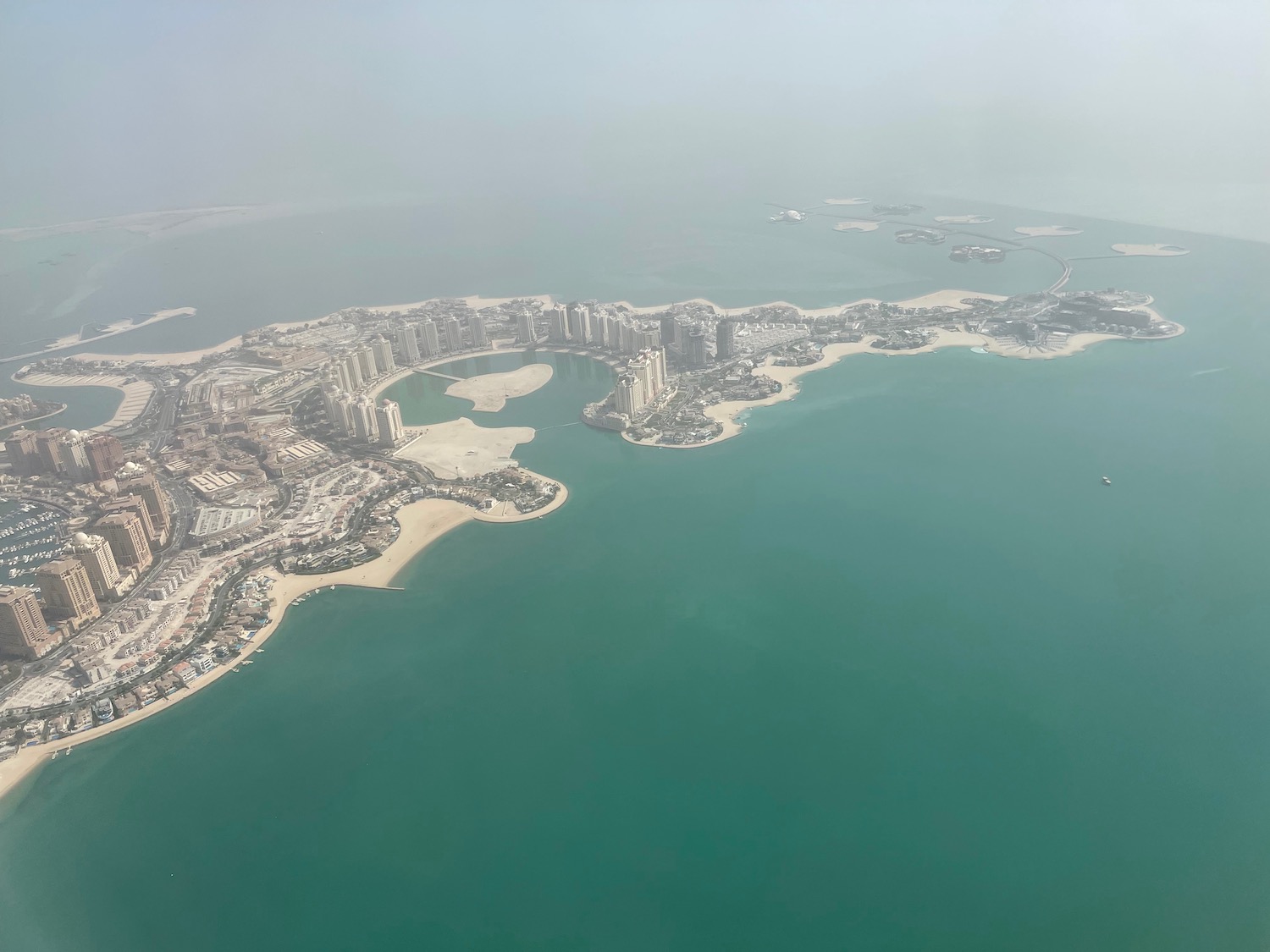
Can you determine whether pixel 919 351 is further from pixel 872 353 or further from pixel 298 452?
pixel 298 452

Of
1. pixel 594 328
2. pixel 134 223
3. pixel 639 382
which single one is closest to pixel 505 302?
pixel 594 328

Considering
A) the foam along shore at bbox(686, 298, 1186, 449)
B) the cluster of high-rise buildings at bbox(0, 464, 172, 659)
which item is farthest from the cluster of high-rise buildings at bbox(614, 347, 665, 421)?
the cluster of high-rise buildings at bbox(0, 464, 172, 659)

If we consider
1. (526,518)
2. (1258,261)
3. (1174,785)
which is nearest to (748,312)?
(526,518)

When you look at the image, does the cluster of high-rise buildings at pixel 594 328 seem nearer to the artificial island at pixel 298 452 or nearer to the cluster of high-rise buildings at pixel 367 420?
the artificial island at pixel 298 452

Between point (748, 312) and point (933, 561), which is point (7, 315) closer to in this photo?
point (748, 312)

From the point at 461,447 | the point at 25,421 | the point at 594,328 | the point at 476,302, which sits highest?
the point at 476,302

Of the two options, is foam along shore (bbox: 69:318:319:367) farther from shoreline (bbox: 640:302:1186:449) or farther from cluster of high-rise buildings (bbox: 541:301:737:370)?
shoreline (bbox: 640:302:1186:449)

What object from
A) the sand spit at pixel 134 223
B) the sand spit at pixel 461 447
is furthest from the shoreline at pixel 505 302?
the sand spit at pixel 134 223
